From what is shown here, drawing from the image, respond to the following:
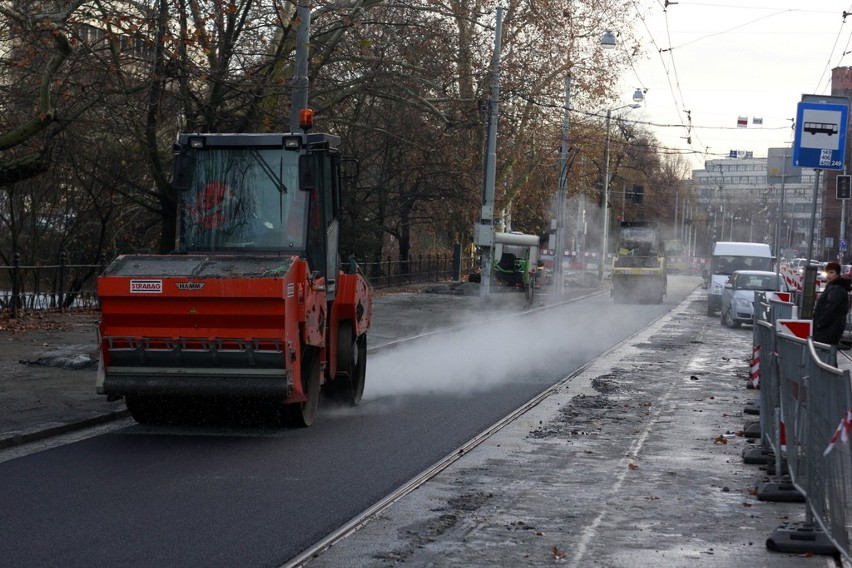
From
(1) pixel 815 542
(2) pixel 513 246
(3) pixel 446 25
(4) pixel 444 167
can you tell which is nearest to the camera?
(1) pixel 815 542

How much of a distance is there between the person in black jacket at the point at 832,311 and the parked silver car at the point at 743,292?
1462 cm

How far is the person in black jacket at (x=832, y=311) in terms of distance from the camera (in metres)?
15.7

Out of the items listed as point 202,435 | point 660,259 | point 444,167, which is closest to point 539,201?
point 660,259

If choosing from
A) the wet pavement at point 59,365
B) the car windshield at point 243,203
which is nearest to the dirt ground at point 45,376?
the wet pavement at point 59,365

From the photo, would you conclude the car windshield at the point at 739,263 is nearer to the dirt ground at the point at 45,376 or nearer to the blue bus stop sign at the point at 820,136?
the blue bus stop sign at the point at 820,136

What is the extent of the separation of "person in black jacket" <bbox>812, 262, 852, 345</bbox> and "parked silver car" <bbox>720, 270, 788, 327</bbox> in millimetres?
14621

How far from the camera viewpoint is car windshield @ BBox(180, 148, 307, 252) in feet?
37.2

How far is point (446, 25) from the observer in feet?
118

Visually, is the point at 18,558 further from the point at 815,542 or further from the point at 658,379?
the point at 658,379

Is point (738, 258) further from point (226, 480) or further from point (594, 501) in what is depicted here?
point (226, 480)

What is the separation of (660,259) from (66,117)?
33.3 meters

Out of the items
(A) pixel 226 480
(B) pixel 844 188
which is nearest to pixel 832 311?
(A) pixel 226 480

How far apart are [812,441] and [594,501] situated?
6.44 feet

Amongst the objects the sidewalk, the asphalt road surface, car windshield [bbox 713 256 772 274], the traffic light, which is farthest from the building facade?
the asphalt road surface
